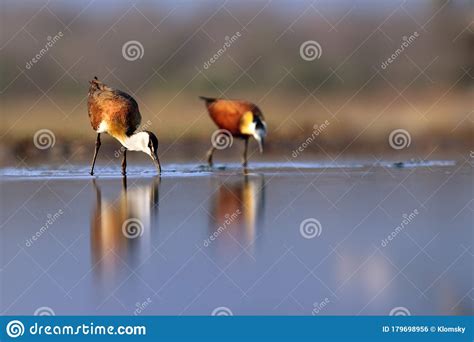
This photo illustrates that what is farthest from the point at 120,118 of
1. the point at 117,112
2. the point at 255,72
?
the point at 255,72

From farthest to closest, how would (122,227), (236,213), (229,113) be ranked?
(229,113) → (236,213) → (122,227)

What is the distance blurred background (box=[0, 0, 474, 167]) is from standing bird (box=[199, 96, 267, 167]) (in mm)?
677

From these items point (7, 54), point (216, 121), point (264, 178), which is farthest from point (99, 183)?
point (7, 54)

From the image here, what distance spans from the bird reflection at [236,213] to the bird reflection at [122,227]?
0.62 metres

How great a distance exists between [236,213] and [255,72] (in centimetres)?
1579

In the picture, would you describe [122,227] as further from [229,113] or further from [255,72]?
[255,72]

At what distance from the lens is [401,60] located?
28.1 metres

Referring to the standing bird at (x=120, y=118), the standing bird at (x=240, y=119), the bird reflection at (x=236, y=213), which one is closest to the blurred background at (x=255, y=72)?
the standing bird at (x=240, y=119)

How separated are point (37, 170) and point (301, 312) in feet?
30.9

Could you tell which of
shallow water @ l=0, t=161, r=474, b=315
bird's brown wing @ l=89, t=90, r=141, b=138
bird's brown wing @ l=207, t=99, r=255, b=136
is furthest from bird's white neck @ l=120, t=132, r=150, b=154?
bird's brown wing @ l=207, t=99, r=255, b=136

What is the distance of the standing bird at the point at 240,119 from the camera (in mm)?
18719

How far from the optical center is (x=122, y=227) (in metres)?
10.4

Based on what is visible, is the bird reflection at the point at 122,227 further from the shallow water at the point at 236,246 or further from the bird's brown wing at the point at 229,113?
the bird's brown wing at the point at 229,113

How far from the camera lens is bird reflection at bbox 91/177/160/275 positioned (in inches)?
354
